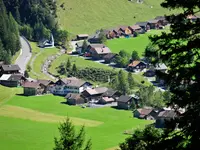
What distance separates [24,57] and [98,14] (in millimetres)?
43015

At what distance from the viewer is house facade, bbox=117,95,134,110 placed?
8688cm

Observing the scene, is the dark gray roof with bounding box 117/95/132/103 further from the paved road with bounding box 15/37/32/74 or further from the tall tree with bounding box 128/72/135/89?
the paved road with bounding box 15/37/32/74

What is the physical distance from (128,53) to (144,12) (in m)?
50.8

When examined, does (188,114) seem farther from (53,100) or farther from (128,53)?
(128,53)

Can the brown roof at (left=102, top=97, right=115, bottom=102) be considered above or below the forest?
below

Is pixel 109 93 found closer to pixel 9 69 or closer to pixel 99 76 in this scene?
pixel 99 76

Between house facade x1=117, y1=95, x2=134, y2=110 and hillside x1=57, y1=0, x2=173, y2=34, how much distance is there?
6587 centimetres

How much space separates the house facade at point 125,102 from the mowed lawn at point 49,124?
2.46 metres

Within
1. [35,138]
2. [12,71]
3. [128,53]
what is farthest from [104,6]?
[35,138]

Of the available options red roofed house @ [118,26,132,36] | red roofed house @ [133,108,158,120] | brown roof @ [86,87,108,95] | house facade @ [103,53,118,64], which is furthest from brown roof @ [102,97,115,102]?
red roofed house @ [118,26,132,36]

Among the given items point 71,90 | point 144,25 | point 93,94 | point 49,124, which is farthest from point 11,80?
point 144,25

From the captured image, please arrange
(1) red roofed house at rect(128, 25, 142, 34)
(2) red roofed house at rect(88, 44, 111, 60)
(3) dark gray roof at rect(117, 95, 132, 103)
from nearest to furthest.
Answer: (3) dark gray roof at rect(117, 95, 132, 103), (2) red roofed house at rect(88, 44, 111, 60), (1) red roofed house at rect(128, 25, 142, 34)

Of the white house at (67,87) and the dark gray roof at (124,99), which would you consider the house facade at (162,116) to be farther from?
the white house at (67,87)

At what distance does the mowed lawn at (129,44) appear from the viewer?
132900 millimetres
